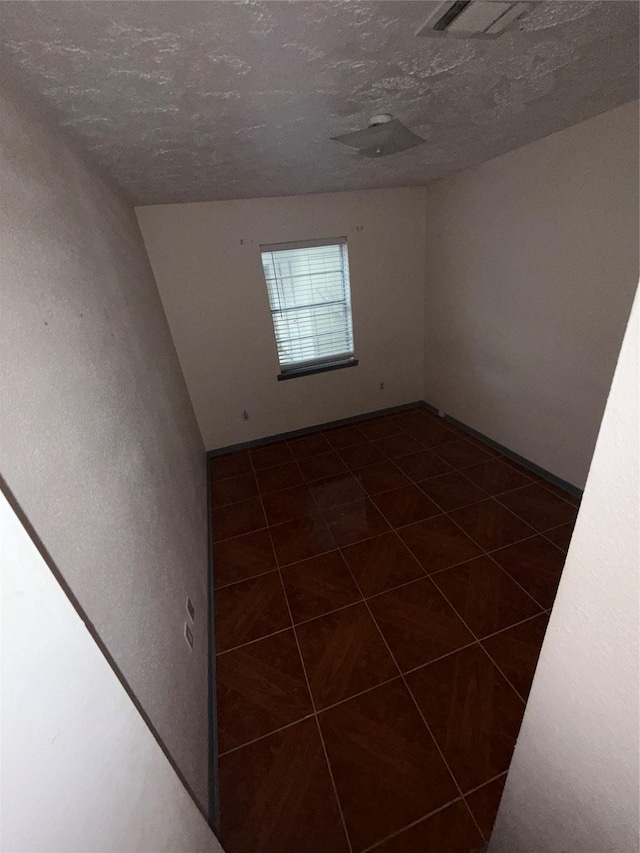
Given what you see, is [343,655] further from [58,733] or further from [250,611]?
[58,733]

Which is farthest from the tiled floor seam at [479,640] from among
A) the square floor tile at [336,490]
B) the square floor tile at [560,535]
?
the square floor tile at [336,490]

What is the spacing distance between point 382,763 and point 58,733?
1.39 m

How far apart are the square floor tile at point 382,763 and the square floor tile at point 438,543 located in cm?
77

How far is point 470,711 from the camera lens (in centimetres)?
151

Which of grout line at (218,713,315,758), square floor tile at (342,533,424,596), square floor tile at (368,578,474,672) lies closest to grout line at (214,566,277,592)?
square floor tile at (342,533,424,596)

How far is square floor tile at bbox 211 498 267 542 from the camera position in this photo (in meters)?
2.63

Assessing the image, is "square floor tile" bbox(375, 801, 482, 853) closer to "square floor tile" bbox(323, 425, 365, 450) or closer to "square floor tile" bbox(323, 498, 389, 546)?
"square floor tile" bbox(323, 498, 389, 546)

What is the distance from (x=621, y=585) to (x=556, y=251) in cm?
256

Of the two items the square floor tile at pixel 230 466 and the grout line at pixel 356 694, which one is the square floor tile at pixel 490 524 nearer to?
the grout line at pixel 356 694

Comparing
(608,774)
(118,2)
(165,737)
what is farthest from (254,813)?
(118,2)

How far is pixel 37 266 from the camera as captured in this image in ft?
3.14

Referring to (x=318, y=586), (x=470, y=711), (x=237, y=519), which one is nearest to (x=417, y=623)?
(x=470, y=711)

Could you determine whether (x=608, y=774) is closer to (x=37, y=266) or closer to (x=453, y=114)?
(x=37, y=266)

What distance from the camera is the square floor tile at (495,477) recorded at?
9.19 feet
